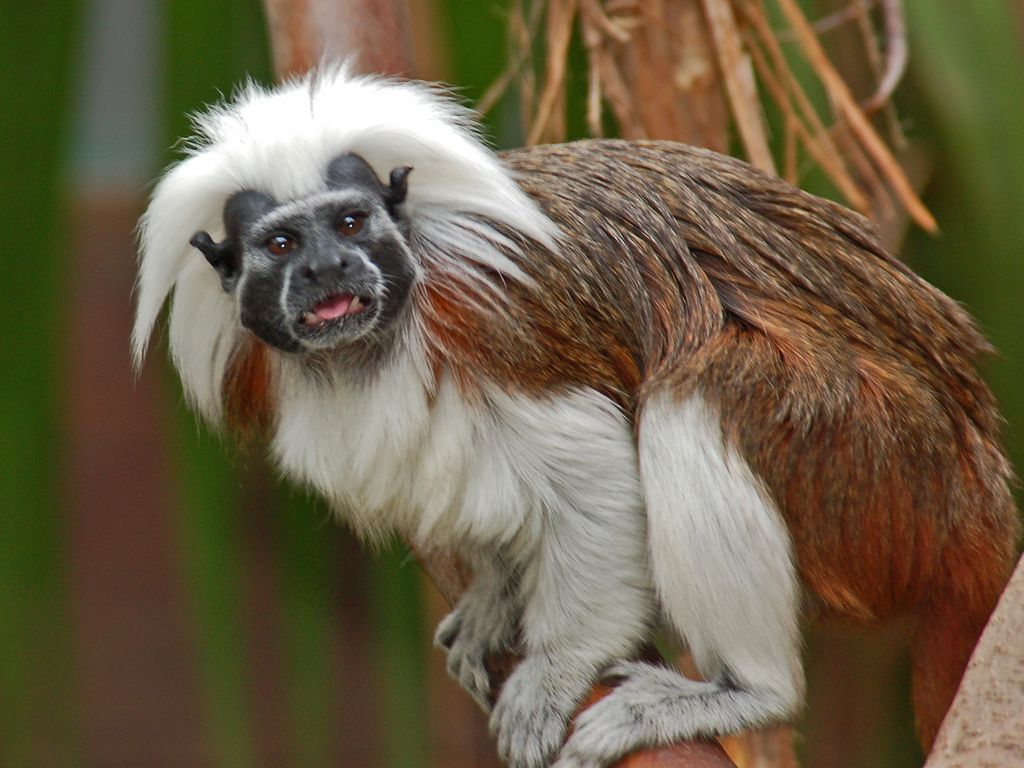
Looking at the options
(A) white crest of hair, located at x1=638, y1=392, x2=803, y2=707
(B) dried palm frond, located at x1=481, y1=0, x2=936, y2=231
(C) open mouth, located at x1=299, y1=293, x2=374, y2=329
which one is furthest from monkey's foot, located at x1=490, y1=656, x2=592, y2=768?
(B) dried palm frond, located at x1=481, y1=0, x2=936, y2=231

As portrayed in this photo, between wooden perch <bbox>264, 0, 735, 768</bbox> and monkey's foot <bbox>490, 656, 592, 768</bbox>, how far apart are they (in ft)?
1.40

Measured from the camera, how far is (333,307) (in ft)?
7.34

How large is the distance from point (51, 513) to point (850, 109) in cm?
177

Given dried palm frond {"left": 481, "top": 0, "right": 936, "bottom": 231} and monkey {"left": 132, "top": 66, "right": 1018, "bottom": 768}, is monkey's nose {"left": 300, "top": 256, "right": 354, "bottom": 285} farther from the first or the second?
dried palm frond {"left": 481, "top": 0, "right": 936, "bottom": 231}

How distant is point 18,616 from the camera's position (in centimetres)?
276

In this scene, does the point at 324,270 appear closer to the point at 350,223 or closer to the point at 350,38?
the point at 350,223

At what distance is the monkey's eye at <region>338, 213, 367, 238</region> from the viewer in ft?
7.47

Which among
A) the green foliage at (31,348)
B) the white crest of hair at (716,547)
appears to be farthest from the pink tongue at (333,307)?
the green foliage at (31,348)

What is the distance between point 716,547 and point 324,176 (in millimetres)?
881

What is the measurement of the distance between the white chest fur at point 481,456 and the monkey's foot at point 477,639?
287 millimetres

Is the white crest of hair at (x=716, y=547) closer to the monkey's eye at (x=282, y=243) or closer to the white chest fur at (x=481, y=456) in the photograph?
the white chest fur at (x=481, y=456)

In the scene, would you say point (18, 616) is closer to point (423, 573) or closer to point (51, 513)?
point (51, 513)

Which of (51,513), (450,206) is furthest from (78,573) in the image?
(450,206)

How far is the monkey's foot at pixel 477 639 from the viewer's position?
8.54 feet
